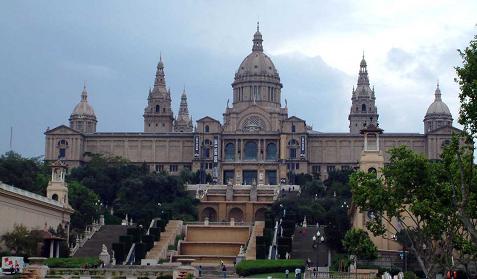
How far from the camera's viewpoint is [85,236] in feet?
305

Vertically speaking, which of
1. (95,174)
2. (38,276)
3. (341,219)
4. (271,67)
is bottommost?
(38,276)

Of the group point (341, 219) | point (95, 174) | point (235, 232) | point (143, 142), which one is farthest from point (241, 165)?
point (341, 219)

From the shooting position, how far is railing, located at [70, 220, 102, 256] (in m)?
88.6

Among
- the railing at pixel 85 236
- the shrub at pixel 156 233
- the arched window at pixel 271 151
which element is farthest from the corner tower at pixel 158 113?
the shrub at pixel 156 233

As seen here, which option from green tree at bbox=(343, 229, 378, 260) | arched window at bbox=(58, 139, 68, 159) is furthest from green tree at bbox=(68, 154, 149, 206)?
green tree at bbox=(343, 229, 378, 260)

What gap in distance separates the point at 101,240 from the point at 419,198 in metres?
45.0

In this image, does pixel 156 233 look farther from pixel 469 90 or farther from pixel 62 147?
pixel 62 147

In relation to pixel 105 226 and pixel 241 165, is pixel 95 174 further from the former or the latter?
pixel 105 226

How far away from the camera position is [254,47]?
195375 millimetres

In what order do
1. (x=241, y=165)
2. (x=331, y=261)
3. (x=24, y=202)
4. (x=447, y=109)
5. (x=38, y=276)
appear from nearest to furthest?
(x=38, y=276) < (x=331, y=261) < (x=24, y=202) < (x=241, y=165) < (x=447, y=109)

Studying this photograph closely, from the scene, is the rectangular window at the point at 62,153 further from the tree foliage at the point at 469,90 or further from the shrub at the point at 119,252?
the tree foliage at the point at 469,90

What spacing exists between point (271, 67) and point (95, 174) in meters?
57.8

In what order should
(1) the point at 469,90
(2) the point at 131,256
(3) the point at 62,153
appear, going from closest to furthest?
(1) the point at 469,90 < (2) the point at 131,256 < (3) the point at 62,153

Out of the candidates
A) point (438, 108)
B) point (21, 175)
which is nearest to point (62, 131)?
point (21, 175)
